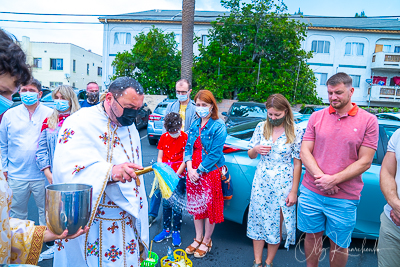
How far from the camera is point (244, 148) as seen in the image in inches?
145

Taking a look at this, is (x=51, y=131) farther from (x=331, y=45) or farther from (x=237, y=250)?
(x=331, y=45)

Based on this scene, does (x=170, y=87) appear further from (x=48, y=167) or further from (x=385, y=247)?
(x=385, y=247)

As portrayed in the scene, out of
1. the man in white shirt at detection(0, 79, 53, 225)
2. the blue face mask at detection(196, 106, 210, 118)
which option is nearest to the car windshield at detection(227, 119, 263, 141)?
the blue face mask at detection(196, 106, 210, 118)

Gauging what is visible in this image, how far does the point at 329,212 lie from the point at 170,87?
17.9m

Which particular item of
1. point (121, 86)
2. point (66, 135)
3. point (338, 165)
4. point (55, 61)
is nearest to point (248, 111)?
point (338, 165)

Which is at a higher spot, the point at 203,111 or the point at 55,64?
the point at 55,64

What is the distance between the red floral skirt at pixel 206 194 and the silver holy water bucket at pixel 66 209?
2.16 metres

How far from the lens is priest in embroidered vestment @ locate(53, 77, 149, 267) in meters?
1.90

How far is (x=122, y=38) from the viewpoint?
2861 cm

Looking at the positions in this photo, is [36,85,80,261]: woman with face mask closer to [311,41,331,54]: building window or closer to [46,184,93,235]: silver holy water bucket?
[46,184,93,235]: silver holy water bucket

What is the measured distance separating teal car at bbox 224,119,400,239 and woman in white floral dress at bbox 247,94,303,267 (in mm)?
420

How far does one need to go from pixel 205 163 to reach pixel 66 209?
213cm

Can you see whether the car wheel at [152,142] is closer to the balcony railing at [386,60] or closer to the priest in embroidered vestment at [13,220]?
the priest in embroidered vestment at [13,220]

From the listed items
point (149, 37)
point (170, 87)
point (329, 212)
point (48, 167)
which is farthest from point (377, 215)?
point (149, 37)
